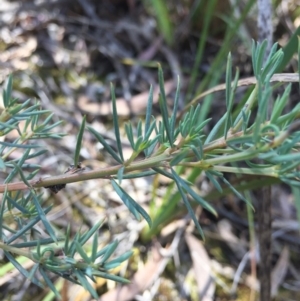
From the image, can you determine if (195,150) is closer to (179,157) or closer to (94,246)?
(179,157)

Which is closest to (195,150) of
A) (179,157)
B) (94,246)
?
(179,157)

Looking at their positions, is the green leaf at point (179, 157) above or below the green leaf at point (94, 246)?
above

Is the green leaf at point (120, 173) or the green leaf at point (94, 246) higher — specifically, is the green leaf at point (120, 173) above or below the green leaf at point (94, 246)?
above

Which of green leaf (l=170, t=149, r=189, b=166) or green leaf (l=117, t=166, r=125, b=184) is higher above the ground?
green leaf (l=170, t=149, r=189, b=166)

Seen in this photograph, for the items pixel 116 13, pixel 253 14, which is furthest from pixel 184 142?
pixel 116 13

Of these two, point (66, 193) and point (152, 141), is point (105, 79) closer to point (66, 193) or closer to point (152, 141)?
point (66, 193)

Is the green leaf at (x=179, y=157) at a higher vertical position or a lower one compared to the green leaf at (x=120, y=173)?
higher

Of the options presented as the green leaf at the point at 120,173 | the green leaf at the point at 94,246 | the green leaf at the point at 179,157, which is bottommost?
the green leaf at the point at 94,246

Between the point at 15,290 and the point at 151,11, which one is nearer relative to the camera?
the point at 15,290

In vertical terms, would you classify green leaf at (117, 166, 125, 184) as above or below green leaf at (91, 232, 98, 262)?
above

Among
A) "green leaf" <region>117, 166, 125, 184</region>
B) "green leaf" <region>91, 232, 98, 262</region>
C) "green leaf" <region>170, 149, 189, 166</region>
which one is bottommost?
"green leaf" <region>91, 232, 98, 262</region>

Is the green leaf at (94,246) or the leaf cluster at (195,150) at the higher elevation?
the leaf cluster at (195,150)
